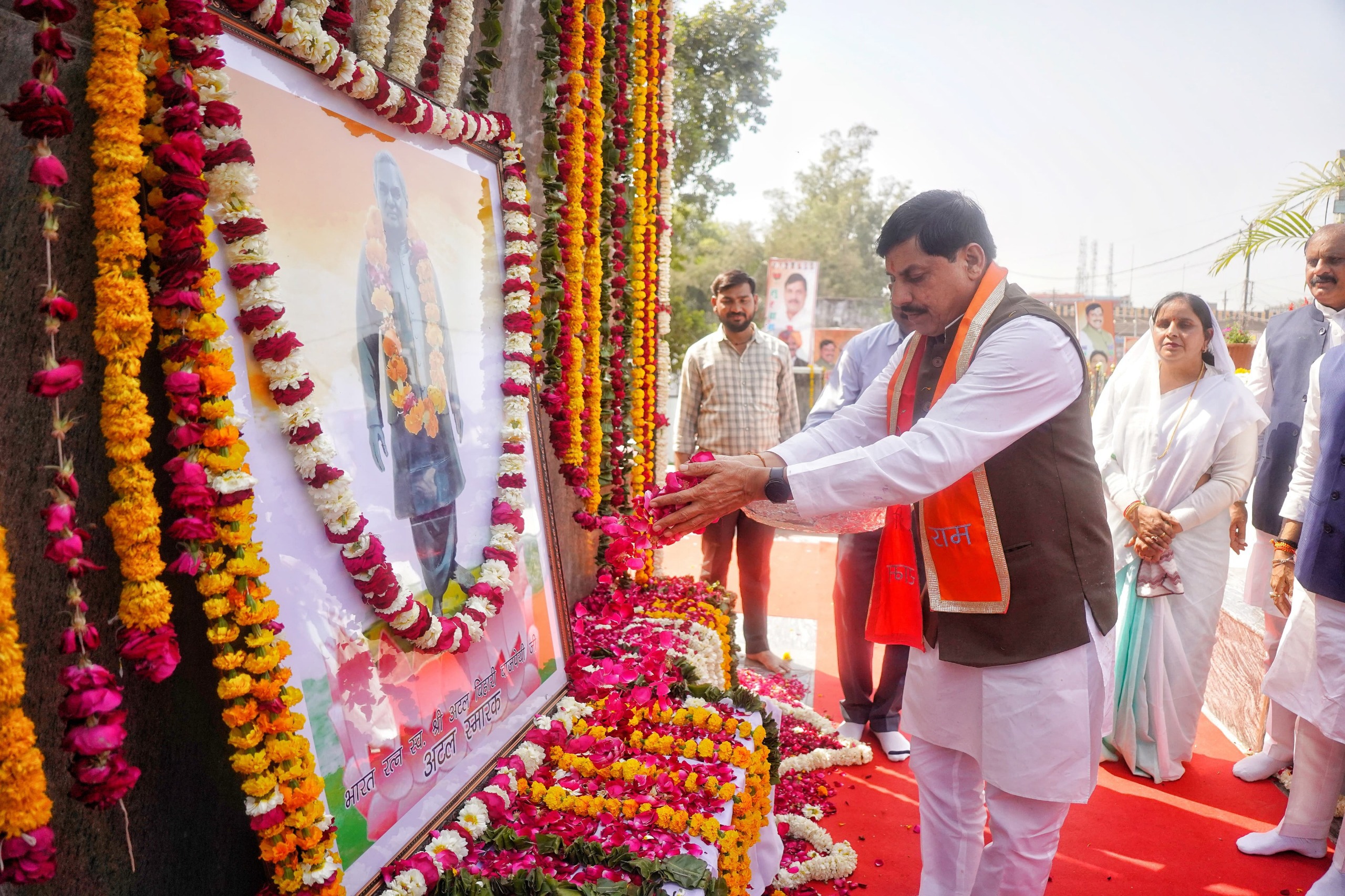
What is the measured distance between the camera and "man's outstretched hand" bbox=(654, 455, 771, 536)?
7.46 feet

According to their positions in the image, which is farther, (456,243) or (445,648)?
(456,243)

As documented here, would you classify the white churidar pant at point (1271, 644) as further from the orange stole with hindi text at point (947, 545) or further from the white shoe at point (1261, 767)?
the orange stole with hindi text at point (947, 545)

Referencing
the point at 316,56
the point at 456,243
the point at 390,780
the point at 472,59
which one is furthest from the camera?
the point at 472,59

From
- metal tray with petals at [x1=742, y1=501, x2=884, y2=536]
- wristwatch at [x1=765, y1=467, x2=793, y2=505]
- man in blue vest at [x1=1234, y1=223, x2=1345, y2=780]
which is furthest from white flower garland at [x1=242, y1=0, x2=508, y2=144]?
man in blue vest at [x1=1234, y1=223, x2=1345, y2=780]

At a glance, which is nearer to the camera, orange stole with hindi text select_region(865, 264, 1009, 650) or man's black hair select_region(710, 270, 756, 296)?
orange stole with hindi text select_region(865, 264, 1009, 650)

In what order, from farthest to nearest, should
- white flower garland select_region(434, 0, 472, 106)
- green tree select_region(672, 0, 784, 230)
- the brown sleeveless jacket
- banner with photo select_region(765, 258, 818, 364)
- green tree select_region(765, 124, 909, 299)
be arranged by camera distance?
1. green tree select_region(765, 124, 909, 299)
2. banner with photo select_region(765, 258, 818, 364)
3. green tree select_region(672, 0, 784, 230)
4. the brown sleeveless jacket
5. white flower garland select_region(434, 0, 472, 106)

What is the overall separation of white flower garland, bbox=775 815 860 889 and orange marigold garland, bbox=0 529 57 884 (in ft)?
7.42

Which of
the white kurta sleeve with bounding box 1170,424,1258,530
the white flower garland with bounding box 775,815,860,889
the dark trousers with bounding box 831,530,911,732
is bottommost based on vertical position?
the white flower garland with bounding box 775,815,860,889

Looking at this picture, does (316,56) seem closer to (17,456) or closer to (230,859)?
(17,456)

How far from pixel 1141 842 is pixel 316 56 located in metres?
3.76

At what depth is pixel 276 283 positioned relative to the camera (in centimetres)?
136

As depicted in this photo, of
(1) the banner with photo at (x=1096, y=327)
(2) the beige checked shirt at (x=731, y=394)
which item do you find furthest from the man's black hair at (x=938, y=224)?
(1) the banner with photo at (x=1096, y=327)

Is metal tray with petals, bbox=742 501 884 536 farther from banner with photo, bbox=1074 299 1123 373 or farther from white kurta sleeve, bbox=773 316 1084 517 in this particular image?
banner with photo, bbox=1074 299 1123 373

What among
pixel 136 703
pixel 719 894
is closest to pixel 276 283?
pixel 136 703
